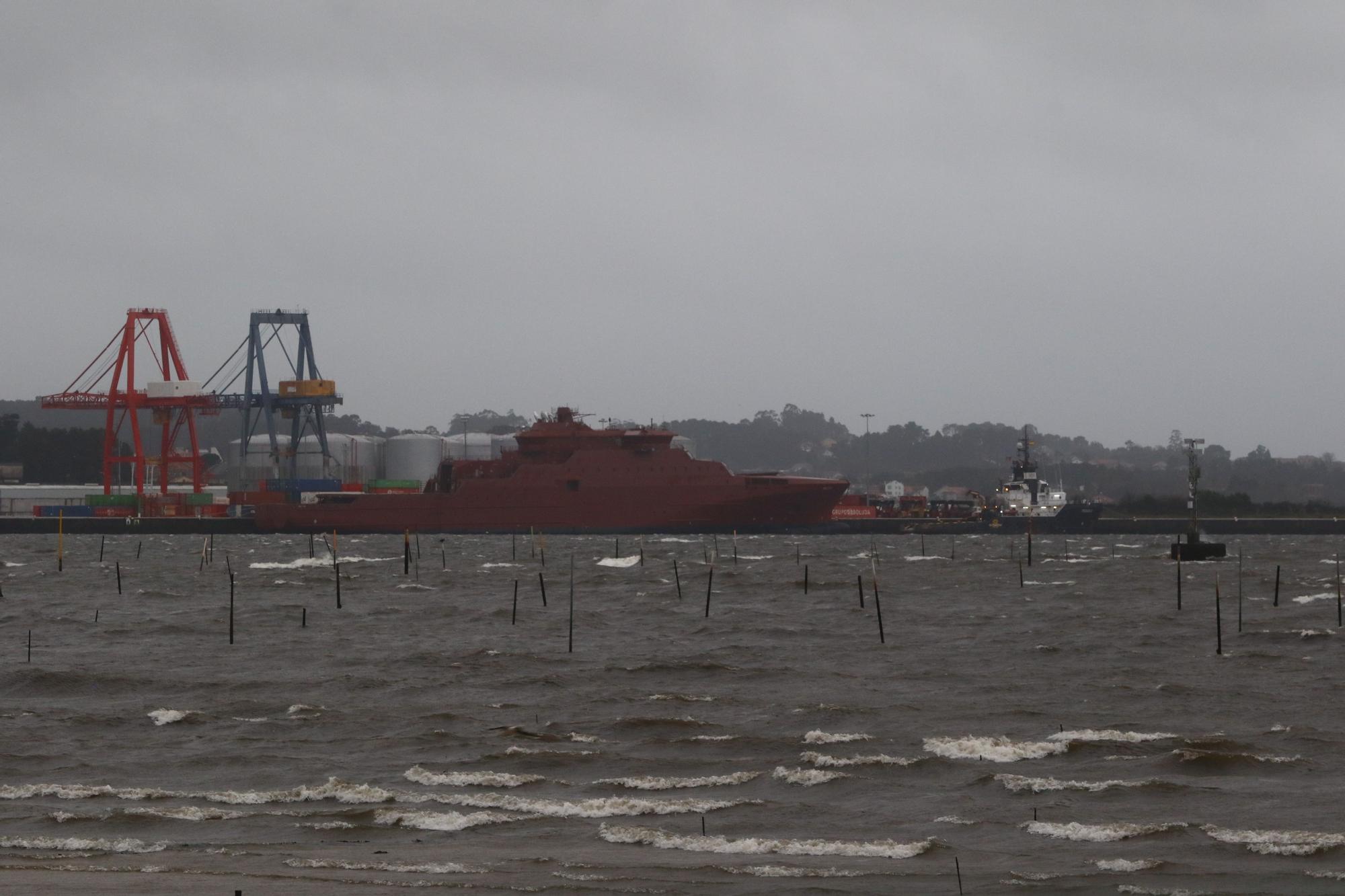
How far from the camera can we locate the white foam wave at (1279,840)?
13789mm

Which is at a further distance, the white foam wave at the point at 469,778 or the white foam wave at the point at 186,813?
the white foam wave at the point at 469,778

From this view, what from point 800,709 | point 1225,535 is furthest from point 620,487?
point 800,709

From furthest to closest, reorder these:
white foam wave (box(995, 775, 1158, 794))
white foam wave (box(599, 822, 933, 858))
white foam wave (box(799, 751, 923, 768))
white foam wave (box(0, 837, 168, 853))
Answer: white foam wave (box(799, 751, 923, 768)) → white foam wave (box(995, 775, 1158, 794)) → white foam wave (box(0, 837, 168, 853)) → white foam wave (box(599, 822, 933, 858))

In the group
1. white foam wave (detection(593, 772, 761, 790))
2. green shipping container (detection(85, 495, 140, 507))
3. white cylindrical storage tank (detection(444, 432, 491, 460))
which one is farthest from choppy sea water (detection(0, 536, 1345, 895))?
white cylindrical storage tank (detection(444, 432, 491, 460))

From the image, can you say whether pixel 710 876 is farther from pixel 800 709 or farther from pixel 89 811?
pixel 800 709

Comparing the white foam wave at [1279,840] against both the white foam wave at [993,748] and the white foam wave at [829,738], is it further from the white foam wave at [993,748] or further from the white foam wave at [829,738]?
the white foam wave at [829,738]

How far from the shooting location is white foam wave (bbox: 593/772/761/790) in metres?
17.1

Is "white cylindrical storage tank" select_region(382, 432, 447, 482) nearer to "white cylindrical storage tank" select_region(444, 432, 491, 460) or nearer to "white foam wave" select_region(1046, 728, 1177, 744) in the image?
"white cylindrical storage tank" select_region(444, 432, 491, 460)

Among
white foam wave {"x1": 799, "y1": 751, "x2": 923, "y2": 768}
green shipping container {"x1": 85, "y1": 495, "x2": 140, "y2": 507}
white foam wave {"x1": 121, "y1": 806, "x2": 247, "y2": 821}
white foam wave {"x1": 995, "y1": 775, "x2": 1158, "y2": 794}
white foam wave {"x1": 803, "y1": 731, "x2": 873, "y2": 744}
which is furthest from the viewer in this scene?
green shipping container {"x1": 85, "y1": 495, "x2": 140, "y2": 507}

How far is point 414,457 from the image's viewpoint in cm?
11838

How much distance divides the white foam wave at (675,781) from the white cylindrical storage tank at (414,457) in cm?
10073

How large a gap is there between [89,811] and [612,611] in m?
23.2

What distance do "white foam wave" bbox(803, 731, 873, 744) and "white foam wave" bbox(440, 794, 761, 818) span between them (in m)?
3.21

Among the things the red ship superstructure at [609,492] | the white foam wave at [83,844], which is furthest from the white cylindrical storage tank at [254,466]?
the white foam wave at [83,844]
